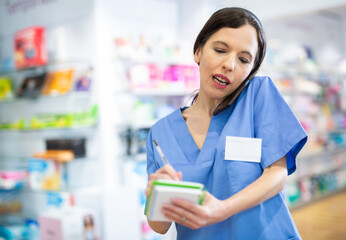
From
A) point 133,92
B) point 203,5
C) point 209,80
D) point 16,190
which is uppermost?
point 203,5

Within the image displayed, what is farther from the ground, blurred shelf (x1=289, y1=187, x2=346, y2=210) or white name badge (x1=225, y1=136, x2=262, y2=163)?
white name badge (x1=225, y1=136, x2=262, y2=163)

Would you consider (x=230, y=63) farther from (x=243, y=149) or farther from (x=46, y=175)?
(x=46, y=175)

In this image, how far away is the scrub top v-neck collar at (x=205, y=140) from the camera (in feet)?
4.11

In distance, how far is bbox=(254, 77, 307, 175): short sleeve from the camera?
1.16 m

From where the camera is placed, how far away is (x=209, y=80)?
1.23m

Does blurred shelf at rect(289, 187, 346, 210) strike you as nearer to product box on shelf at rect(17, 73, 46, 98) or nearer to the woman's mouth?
product box on shelf at rect(17, 73, 46, 98)

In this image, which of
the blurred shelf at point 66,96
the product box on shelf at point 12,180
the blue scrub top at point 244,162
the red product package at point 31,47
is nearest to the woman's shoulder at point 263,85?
the blue scrub top at point 244,162

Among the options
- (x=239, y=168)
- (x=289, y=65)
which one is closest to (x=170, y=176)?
(x=239, y=168)

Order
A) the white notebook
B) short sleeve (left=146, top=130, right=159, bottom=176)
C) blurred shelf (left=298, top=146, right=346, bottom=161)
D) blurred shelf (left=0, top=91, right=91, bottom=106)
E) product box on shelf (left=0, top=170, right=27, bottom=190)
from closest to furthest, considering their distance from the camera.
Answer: the white notebook, short sleeve (left=146, top=130, right=159, bottom=176), blurred shelf (left=0, top=91, right=91, bottom=106), product box on shelf (left=0, top=170, right=27, bottom=190), blurred shelf (left=298, top=146, right=346, bottom=161)

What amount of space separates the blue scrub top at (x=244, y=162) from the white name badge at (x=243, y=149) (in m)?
0.01

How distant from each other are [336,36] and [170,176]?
918 cm

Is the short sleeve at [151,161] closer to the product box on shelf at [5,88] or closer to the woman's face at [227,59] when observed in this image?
the woman's face at [227,59]

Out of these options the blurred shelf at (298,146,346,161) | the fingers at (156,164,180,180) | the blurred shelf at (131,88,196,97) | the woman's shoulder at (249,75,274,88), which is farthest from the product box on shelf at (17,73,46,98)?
the blurred shelf at (298,146,346,161)

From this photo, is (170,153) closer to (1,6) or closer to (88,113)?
(88,113)
